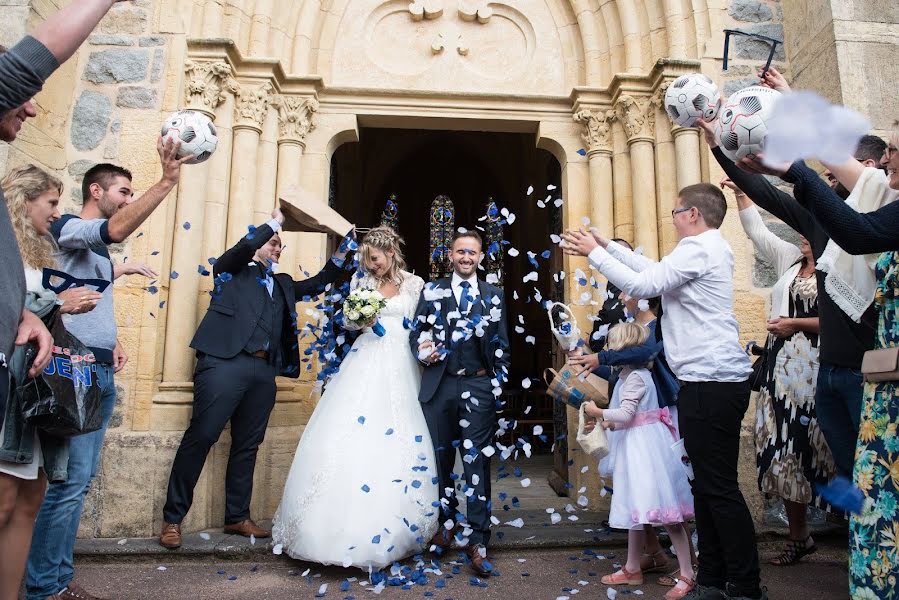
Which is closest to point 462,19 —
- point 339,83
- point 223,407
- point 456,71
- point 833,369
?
point 456,71

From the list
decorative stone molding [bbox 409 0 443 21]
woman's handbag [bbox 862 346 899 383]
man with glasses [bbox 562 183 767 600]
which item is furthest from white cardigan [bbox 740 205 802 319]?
decorative stone molding [bbox 409 0 443 21]

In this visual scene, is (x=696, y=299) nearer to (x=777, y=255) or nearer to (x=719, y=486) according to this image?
(x=719, y=486)

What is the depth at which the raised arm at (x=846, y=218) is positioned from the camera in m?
1.79

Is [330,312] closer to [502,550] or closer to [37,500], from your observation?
[502,550]

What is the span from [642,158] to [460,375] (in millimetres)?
2441

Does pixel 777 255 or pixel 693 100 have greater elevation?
pixel 693 100

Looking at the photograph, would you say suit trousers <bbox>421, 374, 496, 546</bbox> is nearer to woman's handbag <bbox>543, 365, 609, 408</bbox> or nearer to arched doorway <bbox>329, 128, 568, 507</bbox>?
woman's handbag <bbox>543, 365, 609, 408</bbox>

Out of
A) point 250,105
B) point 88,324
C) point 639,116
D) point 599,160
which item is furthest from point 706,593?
point 250,105

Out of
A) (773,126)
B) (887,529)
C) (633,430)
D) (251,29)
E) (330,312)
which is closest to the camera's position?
(887,529)

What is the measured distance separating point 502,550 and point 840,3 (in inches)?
180

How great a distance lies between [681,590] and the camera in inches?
117

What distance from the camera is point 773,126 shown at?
199cm

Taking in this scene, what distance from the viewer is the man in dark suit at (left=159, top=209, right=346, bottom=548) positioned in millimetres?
3842

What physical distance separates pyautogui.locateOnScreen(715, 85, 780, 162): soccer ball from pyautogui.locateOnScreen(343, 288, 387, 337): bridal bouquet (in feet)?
7.43
